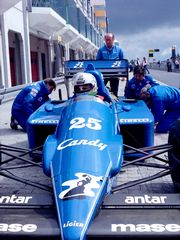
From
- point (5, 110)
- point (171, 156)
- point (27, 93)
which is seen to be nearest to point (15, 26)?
point (5, 110)

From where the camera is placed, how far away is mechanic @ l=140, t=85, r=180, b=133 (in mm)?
6762

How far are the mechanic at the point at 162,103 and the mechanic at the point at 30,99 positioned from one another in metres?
1.75

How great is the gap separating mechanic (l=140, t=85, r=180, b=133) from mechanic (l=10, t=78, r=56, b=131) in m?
1.75

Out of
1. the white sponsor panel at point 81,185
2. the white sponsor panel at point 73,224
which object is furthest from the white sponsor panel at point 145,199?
the white sponsor panel at point 73,224

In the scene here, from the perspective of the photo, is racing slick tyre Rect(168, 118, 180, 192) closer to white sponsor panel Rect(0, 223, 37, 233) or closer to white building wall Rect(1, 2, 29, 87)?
white sponsor panel Rect(0, 223, 37, 233)

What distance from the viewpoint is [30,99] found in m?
7.10

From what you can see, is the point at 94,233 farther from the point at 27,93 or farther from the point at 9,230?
the point at 27,93

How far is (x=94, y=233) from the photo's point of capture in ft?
7.51

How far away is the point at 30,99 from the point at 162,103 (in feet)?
7.64

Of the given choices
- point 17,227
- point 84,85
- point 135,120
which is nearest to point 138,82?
point 135,120

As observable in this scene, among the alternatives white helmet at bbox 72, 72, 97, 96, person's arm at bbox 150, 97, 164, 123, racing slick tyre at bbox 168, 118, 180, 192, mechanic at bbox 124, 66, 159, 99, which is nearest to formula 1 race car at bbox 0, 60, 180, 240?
racing slick tyre at bbox 168, 118, 180, 192

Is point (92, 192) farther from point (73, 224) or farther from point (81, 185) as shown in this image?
point (73, 224)

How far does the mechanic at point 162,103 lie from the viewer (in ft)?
22.2

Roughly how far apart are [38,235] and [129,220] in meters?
0.56
